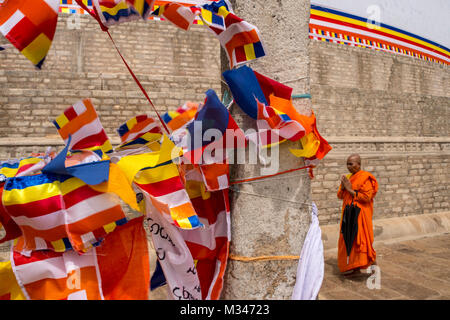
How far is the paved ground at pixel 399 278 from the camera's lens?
3.55m

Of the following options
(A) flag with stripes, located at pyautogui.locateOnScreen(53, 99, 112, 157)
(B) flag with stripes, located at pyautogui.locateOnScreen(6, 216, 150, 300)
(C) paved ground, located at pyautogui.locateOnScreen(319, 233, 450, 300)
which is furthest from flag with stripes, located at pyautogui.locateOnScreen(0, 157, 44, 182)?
(C) paved ground, located at pyautogui.locateOnScreen(319, 233, 450, 300)

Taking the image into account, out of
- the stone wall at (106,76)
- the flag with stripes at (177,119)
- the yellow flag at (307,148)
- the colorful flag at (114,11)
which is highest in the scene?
the stone wall at (106,76)

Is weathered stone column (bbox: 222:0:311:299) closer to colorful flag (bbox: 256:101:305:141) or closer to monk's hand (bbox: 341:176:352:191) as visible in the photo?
colorful flag (bbox: 256:101:305:141)

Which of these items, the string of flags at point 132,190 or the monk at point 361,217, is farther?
the monk at point 361,217

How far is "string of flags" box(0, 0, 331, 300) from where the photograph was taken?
1.39 metres

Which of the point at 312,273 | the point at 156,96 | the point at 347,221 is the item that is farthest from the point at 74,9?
the point at 312,273

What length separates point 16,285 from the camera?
4.68 feet

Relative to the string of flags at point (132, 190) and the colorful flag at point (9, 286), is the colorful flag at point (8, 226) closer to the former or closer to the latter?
the string of flags at point (132, 190)

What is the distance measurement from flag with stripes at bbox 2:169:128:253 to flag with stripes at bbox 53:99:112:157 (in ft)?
0.69

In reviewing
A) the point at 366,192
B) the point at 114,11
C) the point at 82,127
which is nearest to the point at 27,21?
the point at 114,11

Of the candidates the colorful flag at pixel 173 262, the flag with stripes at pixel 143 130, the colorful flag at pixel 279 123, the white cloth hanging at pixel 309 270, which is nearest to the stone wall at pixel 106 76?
the flag with stripes at pixel 143 130

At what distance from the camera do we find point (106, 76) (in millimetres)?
6598

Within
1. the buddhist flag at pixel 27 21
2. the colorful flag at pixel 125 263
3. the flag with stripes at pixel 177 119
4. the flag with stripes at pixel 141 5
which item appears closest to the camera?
the buddhist flag at pixel 27 21

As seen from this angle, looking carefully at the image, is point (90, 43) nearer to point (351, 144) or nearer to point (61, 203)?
point (351, 144)
